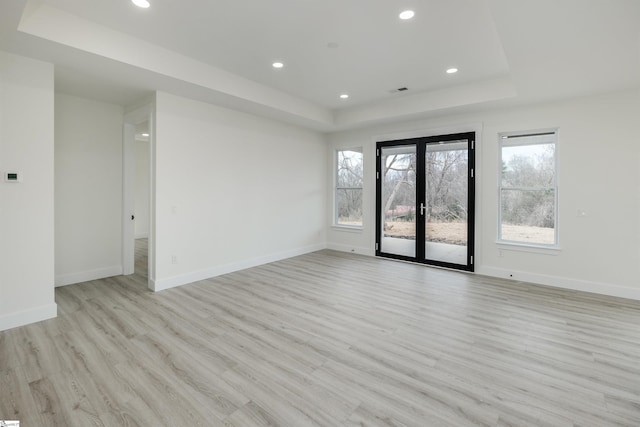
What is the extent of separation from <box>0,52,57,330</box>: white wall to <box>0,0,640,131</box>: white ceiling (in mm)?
301

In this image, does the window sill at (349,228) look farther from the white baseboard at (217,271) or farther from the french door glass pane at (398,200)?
the white baseboard at (217,271)

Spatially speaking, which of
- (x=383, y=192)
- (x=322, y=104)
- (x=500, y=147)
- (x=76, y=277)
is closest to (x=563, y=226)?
(x=500, y=147)

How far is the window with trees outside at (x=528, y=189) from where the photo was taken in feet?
15.5

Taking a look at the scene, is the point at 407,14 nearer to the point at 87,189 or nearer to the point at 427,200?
the point at 427,200

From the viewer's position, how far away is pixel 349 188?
716 centimetres

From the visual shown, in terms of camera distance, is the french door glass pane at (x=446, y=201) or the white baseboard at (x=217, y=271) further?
the french door glass pane at (x=446, y=201)

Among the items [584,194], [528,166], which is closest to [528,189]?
[528,166]

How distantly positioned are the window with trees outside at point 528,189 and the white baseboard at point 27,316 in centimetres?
621

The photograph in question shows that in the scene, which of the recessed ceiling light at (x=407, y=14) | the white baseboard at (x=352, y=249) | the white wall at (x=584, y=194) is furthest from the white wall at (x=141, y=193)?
the white wall at (x=584, y=194)

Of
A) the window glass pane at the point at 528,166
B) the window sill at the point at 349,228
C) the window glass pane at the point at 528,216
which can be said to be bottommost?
the window sill at the point at 349,228

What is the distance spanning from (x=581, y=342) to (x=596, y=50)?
2.79 metres

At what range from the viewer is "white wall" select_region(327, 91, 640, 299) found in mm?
4090

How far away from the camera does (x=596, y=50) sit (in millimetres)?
2947

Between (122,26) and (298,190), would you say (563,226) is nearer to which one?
(298,190)
